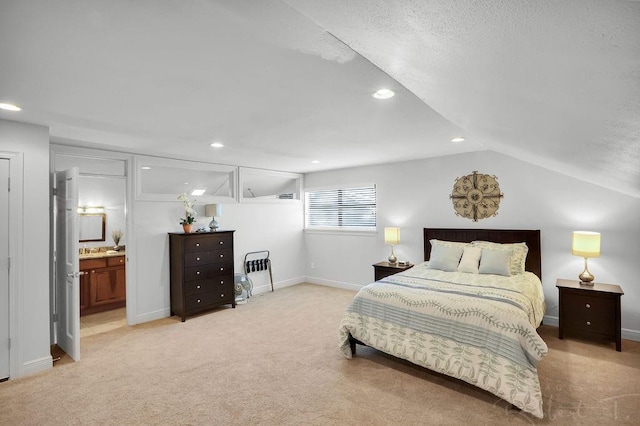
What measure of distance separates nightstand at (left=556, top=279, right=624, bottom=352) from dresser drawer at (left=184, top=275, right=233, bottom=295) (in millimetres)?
4475

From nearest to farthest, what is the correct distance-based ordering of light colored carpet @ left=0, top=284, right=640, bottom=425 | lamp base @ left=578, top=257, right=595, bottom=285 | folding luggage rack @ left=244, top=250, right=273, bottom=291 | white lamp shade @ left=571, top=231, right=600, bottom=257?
1. light colored carpet @ left=0, top=284, right=640, bottom=425
2. white lamp shade @ left=571, top=231, right=600, bottom=257
3. lamp base @ left=578, top=257, right=595, bottom=285
4. folding luggage rack @ left=244, top=250, right=273, bottom=291

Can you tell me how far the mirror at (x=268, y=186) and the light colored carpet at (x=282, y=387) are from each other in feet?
9.31

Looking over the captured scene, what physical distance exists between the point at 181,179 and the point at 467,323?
4.49 m

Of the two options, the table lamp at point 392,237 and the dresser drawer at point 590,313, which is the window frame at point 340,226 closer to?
the table lamp at point 392,237

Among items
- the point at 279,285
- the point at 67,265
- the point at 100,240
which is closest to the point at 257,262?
the point at 279,285

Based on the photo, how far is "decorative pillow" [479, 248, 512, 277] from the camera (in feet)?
12.5

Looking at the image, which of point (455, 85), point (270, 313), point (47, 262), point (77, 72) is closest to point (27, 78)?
point (77, 72)

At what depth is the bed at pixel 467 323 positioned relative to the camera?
236cm

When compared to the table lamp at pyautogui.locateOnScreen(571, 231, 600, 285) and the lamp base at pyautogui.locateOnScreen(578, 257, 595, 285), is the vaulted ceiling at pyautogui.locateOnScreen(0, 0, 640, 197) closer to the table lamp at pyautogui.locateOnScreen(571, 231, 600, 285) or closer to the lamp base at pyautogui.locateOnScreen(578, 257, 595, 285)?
the table lamp at pyautogui.locateOnScreen(571, 231, 600, 285)

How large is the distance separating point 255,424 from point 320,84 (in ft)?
7.90

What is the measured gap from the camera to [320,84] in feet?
6.91

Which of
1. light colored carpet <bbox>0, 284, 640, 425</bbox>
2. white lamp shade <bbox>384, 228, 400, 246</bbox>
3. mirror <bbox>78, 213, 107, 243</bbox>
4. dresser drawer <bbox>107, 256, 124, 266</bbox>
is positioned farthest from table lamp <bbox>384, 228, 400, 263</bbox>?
mirror <bbox>78, 213, 107, 243</bbox>

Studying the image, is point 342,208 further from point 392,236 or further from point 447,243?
point 447,243

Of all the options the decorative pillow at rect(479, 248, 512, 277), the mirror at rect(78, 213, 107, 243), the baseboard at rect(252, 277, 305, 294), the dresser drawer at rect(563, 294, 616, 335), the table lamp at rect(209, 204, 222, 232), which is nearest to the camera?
the dresser drawer at rect(563, 294, 616, 335)
